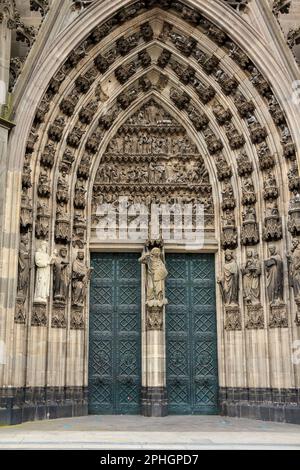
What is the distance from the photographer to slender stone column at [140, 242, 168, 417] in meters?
12.0

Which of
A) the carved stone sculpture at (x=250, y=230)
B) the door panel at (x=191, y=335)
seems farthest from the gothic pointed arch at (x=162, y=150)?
the door panel at (x=191, y=335)

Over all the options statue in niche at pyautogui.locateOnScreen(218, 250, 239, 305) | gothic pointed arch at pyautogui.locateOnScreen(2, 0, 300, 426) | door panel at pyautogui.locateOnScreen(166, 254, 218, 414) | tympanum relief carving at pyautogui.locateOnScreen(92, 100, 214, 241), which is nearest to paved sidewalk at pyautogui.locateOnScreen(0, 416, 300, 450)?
door panel at pyautogui.locateOnScreen(166, 254, 218, 414)

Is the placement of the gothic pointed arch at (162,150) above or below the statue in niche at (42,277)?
above

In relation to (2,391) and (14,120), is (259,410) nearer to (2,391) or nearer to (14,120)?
(2,391)

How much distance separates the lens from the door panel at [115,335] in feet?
40.2

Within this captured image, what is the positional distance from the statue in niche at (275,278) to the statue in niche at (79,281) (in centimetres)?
382

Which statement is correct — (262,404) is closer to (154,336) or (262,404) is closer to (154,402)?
(154,402)

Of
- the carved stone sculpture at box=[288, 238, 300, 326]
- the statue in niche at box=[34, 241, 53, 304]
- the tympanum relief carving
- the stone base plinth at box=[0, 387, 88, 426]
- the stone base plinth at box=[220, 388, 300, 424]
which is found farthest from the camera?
the tympanum relief carving

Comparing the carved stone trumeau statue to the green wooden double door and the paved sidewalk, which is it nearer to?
the green wooden double door

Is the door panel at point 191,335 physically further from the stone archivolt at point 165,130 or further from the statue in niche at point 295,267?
the statue in niche at point 295,267

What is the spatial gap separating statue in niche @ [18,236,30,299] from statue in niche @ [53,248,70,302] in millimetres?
760

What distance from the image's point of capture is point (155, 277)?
39.9 feet

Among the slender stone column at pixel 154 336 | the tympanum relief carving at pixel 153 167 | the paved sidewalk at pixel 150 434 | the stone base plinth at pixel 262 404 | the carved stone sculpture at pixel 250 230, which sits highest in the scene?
the tympanum relief carving at pixel 153 167

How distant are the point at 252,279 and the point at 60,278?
13.1ft
